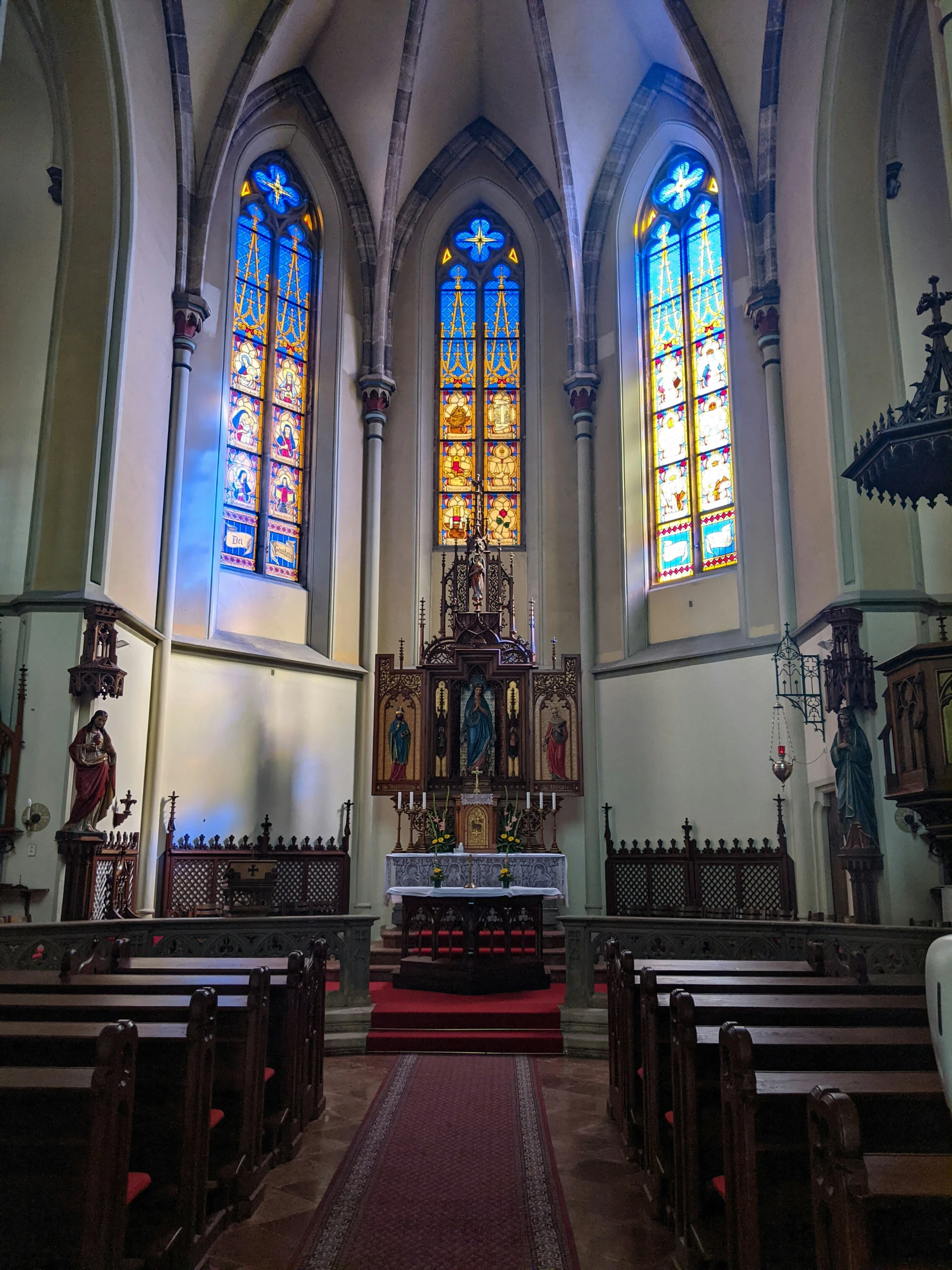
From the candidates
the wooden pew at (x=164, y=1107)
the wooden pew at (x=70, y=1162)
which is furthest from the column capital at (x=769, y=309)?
the wooden pew at (x=70, y=1162)

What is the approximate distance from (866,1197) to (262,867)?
10374mm

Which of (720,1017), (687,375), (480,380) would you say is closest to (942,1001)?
(720,1017)

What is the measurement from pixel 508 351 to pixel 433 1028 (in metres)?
11.6

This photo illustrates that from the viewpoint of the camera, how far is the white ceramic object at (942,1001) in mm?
1964

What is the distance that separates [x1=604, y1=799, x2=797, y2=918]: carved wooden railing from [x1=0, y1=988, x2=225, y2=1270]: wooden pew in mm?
8276

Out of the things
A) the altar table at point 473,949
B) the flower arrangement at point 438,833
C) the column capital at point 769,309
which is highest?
the column capital at point 769,309

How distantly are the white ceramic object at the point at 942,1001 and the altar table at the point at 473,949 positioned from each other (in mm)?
8413

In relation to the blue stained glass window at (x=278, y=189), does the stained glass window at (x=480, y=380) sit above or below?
below

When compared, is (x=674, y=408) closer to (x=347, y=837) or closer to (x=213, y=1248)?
(x=347, y=837)

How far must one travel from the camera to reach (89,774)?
9.94 metres

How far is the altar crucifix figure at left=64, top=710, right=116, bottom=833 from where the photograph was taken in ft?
32.3

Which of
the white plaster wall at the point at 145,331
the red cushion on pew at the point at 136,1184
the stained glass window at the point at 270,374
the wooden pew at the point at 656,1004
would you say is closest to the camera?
the red cushion on pew at the point at 136,1184

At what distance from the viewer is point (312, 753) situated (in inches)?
565

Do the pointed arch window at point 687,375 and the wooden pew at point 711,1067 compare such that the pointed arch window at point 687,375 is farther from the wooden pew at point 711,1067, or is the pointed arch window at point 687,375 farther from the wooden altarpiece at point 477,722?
the wooden pew at point 711,1067
